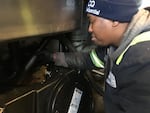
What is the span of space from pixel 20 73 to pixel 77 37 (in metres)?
0.36

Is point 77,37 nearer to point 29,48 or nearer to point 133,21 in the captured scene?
point 29,48

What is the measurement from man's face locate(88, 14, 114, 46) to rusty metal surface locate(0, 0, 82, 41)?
0.61 ft

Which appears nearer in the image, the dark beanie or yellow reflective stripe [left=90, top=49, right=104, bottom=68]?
the dark beanie

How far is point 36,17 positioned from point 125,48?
0.36 m

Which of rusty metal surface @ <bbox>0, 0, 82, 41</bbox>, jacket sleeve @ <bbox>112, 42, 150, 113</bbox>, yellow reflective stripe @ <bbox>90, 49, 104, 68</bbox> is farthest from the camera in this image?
yellow reflective stripe @ <bbox>90, 49, 104, 68</bbox>

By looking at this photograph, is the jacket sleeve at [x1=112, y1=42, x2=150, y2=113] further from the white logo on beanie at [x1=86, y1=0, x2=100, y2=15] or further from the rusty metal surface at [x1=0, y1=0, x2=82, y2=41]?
the rusty metal surface at [x1=0, y1=0, x2=82, y2=41]

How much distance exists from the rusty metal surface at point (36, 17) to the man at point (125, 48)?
177mm

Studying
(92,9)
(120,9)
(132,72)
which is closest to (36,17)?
(92,9)

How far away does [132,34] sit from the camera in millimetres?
1114

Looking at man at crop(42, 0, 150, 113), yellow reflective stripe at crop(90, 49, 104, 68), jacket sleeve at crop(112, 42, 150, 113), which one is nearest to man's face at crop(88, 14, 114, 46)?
man at crop(42, 0, 150, 113)

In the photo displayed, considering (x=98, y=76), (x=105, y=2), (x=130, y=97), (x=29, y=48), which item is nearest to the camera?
(x=130, y=97)

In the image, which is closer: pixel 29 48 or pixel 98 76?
pixel 29 48

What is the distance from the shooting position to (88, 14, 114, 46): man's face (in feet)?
3.95

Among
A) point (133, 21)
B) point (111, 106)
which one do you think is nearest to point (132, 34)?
point (133, 21)
